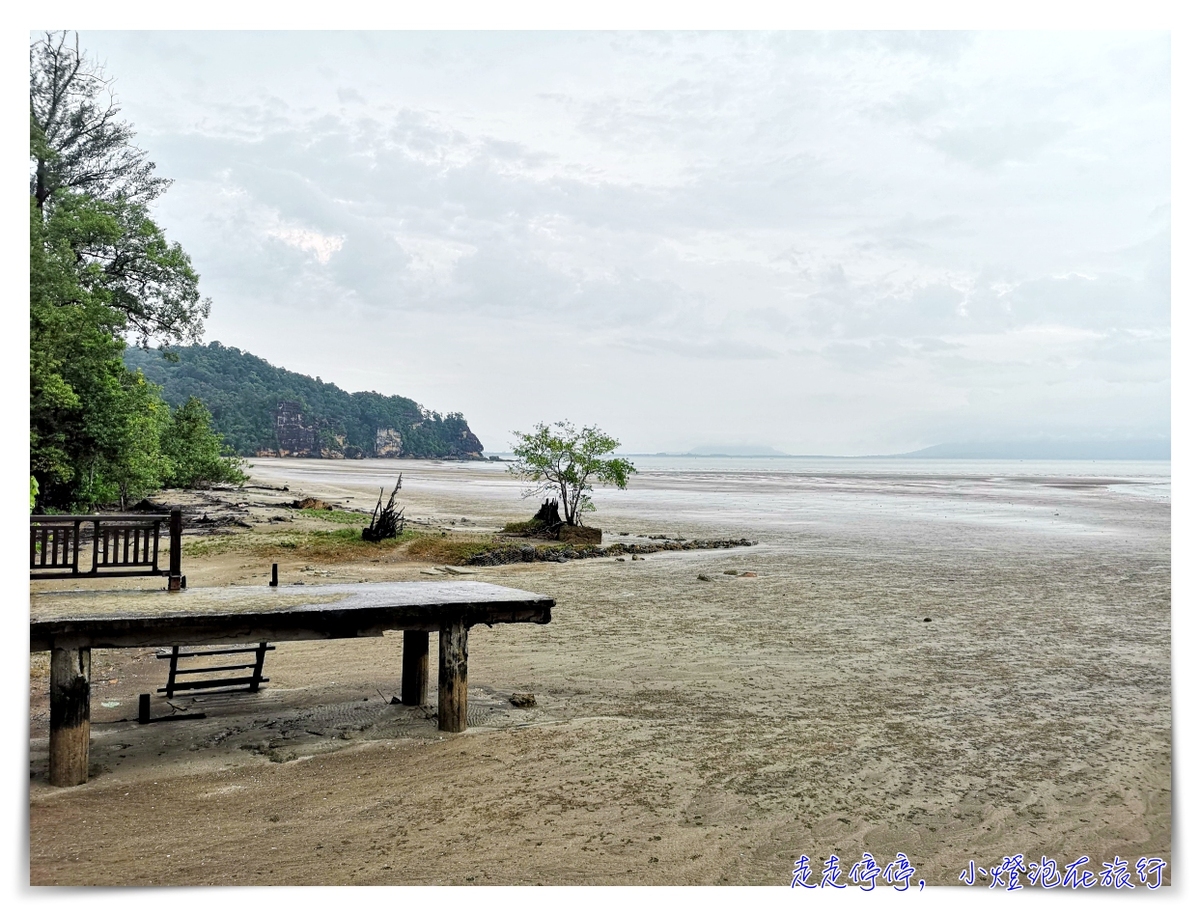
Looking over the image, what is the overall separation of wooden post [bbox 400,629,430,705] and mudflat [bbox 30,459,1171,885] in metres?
0.23

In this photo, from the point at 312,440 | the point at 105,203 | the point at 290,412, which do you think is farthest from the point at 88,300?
the point at 312,440

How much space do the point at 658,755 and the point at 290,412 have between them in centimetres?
9075

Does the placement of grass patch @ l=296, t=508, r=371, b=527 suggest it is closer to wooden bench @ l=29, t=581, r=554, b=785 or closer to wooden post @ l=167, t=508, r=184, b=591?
wooden post @ l=167, t=508, r=184, b=591

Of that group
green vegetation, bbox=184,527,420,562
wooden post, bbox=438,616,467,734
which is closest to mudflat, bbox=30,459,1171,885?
wooden post, bbox=438,616,467,734

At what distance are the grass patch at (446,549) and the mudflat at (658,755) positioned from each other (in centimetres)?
519

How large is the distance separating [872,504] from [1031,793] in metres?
32.7

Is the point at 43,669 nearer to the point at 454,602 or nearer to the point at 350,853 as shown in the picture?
the point at 454,602

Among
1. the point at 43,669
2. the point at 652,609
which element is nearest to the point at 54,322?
the point at 43,669

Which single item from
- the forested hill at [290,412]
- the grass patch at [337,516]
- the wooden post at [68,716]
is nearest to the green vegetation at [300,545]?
the grass patch at [337,516]

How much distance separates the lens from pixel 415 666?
6527 mm

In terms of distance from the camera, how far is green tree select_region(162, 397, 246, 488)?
28438 millimetres

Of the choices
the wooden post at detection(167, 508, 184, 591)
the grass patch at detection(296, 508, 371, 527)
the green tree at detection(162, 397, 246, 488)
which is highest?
the green tree at detection(162, 397, 246, 488)

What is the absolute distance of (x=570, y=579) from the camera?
1404cm

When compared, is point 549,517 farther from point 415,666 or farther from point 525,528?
point 415,666
